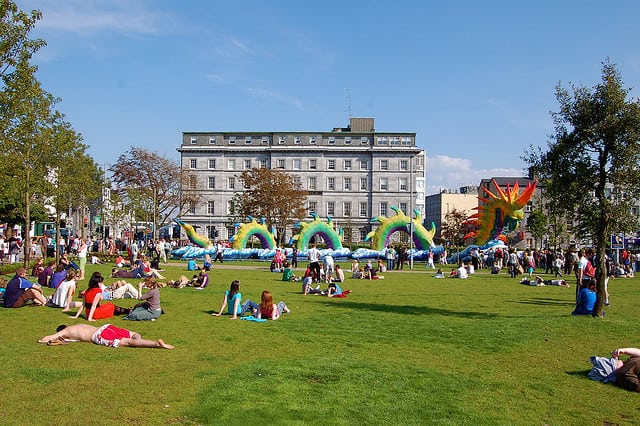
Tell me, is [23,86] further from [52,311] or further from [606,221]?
[606,221]

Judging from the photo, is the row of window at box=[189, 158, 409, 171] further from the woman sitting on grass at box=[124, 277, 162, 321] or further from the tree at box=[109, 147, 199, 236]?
the woman sitting on grass at box=[124, 277, 162, 321]

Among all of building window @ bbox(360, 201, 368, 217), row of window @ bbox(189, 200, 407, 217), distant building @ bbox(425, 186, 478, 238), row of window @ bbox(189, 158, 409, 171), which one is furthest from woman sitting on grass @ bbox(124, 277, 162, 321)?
distant building @ bbox(425, 186, 478, 238)

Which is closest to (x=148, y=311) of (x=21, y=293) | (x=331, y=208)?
(x=21, y=293)

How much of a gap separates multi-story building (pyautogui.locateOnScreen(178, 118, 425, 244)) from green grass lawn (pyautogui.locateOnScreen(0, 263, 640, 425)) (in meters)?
82.4

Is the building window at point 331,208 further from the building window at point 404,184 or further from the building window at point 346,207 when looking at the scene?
the building window at point 404,184

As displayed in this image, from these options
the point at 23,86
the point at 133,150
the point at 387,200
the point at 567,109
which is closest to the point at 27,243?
the point at 23,86

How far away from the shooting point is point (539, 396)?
8.80 m

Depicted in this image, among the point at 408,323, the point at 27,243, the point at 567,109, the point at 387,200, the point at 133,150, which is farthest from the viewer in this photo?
the point at 387,200

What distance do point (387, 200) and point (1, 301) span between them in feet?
279

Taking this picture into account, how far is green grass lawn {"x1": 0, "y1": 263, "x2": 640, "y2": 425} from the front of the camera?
7691 mm

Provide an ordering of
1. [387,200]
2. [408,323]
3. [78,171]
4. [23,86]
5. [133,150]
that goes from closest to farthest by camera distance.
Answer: [408,323] < [23,86] < [78,171] < [133,150] < [387,200]

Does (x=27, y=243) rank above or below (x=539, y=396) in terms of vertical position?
above

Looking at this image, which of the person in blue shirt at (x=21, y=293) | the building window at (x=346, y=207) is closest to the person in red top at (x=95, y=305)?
the person in blue shirt at (x=21, y=293)

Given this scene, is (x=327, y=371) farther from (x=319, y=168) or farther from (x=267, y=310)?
(x=319, y=168)
